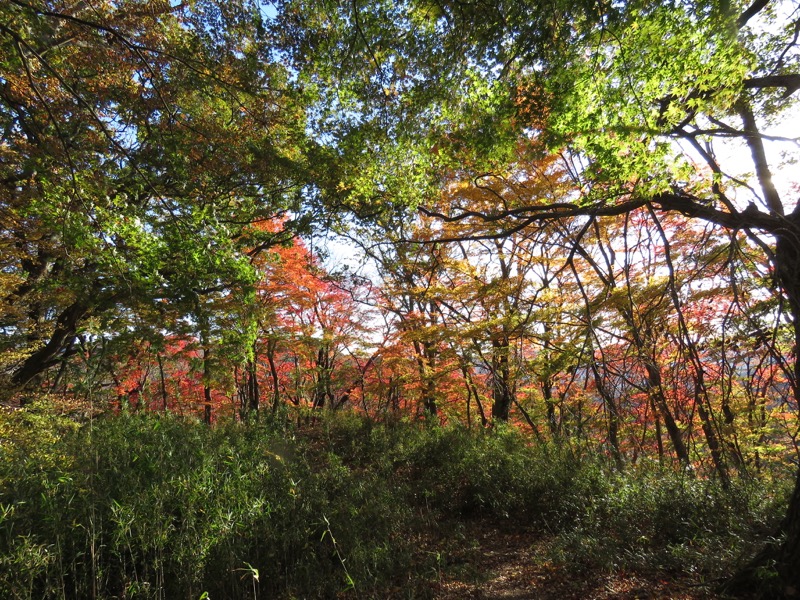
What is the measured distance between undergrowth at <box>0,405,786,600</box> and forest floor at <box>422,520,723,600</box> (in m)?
0.19

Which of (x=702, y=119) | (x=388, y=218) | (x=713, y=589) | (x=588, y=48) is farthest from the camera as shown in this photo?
(x=388, y=218)

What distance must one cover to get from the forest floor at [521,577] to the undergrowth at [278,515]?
0.19 m

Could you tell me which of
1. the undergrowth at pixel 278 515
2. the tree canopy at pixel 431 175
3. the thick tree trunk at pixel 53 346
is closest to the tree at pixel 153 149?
the tree canopy at pixel 431 175

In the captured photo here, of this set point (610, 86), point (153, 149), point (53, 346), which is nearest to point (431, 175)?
point (610, 86)

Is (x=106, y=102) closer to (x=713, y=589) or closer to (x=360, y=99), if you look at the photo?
(x=360, y=99)

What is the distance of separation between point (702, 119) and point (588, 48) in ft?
5.56

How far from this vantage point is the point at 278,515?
4312 millimetres

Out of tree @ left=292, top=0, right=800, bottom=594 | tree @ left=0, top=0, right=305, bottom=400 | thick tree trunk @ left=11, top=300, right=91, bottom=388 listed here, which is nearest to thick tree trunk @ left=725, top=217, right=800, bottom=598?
tree @ left=292, top=0, right=800, bottom=594

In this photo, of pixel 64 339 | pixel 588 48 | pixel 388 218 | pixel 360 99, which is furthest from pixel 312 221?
pixel 64 339

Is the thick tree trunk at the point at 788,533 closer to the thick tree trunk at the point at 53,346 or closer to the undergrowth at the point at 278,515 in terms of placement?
the undergrowth at the point at 278,515

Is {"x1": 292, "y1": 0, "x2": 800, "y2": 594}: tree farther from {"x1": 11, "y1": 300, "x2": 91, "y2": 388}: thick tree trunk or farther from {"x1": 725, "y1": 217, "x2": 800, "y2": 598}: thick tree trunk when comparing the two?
{"x1": 11, "y1": 300, "x2": 91, "y2": 388}: thick tree trunk

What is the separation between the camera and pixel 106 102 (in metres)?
5.83

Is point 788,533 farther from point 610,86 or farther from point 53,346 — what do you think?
point 53,346

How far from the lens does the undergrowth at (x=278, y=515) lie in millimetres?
3004
